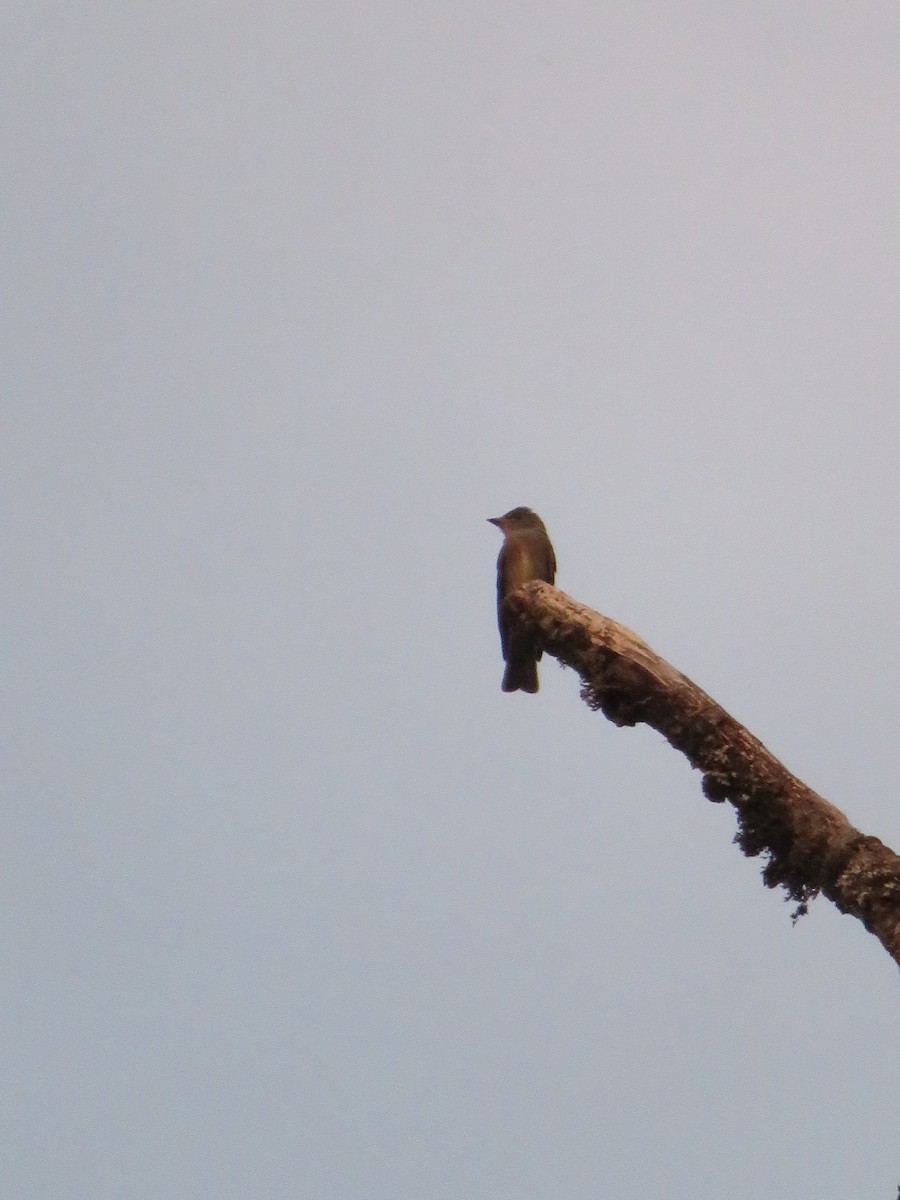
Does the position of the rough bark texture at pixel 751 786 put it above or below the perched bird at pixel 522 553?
below

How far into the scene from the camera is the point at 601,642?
6078mm

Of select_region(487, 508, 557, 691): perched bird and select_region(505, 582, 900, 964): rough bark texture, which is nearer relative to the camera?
select_region(505, 582, 900, 964): rough bark texture

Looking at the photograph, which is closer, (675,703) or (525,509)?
(675,703)

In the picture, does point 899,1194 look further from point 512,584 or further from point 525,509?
point 525,509

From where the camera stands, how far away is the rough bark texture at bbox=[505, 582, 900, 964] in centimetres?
491

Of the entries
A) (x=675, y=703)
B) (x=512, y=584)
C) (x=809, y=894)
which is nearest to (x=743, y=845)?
(x=809, y=894)

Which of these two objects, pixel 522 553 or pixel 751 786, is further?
pixel 522 553

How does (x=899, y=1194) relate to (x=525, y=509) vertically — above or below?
below

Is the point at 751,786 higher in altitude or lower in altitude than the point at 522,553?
lower

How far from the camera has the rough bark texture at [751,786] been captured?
16.1 ft

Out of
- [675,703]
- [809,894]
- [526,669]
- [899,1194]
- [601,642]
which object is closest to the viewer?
[899,1194]

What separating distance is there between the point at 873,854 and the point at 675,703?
1.14m

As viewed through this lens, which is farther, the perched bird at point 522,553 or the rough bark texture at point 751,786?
the perched bird at point 522,553

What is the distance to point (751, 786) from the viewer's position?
538cm
